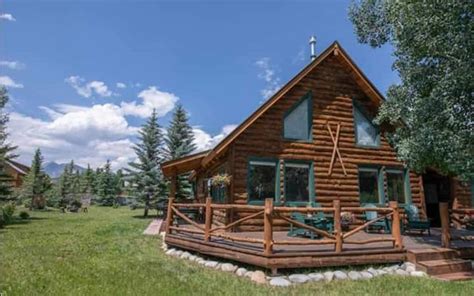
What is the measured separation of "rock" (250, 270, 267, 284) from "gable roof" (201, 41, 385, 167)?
4948mm

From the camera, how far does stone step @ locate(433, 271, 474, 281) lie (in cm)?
712

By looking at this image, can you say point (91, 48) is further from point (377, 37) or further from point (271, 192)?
point (377, 37)

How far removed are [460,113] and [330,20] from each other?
7279mm

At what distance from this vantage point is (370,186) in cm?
1284

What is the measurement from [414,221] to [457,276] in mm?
3336

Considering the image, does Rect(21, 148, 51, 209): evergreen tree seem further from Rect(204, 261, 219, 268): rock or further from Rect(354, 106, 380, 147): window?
Rect(354, 106, 380, 147): window

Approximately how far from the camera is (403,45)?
8.88 metres

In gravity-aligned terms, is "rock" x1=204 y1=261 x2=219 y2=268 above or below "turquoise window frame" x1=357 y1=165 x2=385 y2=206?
below

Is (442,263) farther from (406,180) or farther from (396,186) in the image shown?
(406,180)

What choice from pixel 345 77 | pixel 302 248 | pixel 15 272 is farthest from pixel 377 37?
pixel 15 272

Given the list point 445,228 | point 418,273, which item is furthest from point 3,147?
point 445,228

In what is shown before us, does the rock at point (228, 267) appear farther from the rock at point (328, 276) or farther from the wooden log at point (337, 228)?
the wooden log at point (337, 228)

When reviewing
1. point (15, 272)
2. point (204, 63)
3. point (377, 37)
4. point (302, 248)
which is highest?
point (204, 63)

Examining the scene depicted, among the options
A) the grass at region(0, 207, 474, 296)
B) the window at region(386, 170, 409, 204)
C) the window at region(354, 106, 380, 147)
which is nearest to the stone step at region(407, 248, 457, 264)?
the grass at region(0, 207, 474, 296)
